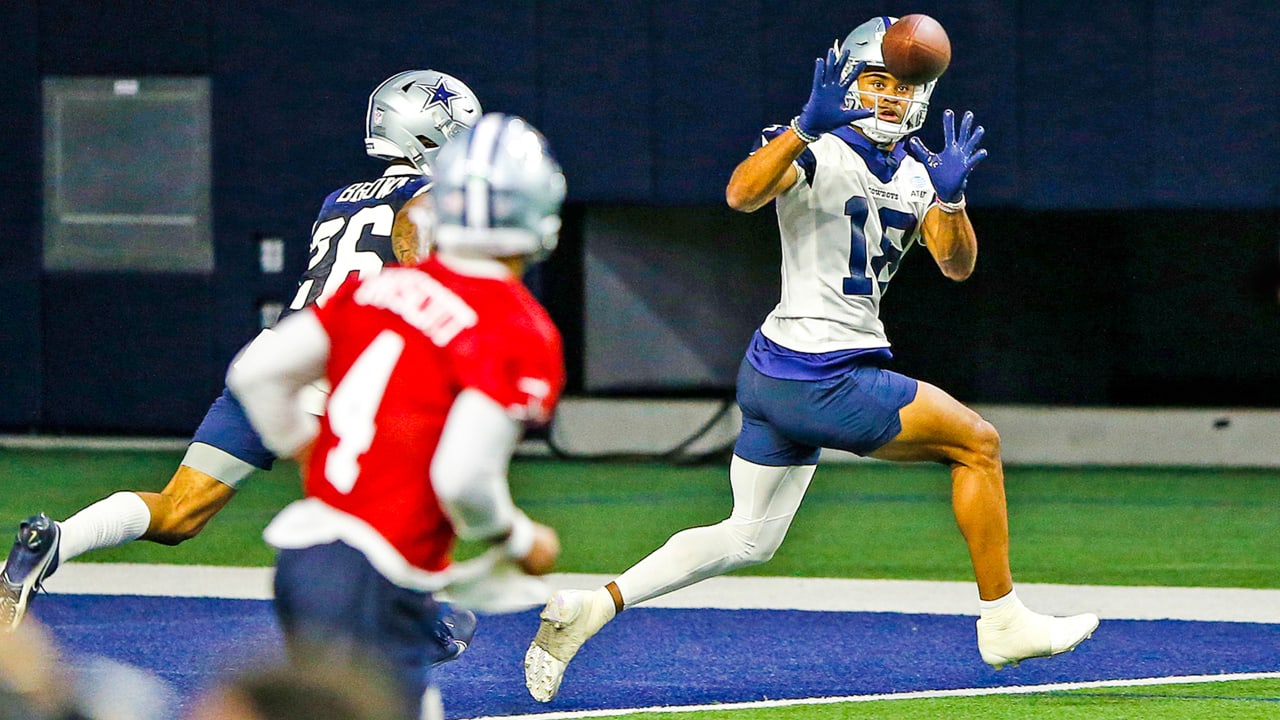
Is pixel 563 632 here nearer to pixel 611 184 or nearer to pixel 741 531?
pixel 741 531

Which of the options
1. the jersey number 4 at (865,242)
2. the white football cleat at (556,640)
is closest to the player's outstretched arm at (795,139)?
the jersey number 4 at (865,242)

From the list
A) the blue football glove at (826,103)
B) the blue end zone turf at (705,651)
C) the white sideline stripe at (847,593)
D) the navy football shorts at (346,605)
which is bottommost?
the white sideline stripe at (847,593)

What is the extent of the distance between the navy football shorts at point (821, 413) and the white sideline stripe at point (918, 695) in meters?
0.72

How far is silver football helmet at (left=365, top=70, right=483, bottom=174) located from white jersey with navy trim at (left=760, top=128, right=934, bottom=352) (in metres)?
1.06

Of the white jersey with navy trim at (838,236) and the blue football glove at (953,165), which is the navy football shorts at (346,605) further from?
the blue football glove at (953,165)

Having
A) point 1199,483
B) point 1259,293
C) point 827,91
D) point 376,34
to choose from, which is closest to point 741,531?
point 827,91

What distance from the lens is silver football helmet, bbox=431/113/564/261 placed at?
11.8ft

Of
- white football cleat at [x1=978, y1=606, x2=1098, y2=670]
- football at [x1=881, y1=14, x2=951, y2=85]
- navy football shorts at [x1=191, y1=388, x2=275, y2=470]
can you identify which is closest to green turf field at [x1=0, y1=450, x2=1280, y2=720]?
white football cleat at [x1=978, y1=606, x2=1098, y2=670]

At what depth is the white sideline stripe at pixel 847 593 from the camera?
25.5ft

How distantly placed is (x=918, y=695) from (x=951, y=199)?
1.51 metres

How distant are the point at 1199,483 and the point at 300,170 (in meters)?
6.76

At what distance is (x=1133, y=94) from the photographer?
44.0 feet

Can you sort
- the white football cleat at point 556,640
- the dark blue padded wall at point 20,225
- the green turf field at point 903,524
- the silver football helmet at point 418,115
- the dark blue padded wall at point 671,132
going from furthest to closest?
the dark blue padded wall at point 20,225, the dark blue padded wall at point 671,132, the silver football helmet at point 418,115, the green turf field at point 903,524, the white football cleat at point 556,640

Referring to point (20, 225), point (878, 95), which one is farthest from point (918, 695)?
point (20, 225)
